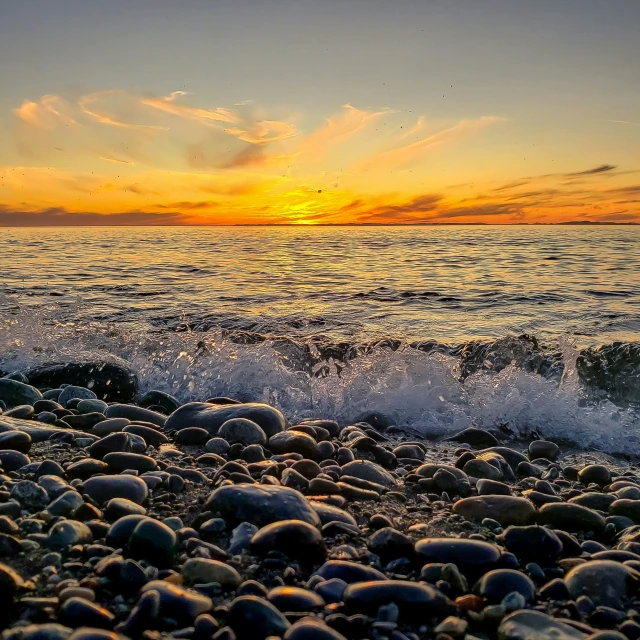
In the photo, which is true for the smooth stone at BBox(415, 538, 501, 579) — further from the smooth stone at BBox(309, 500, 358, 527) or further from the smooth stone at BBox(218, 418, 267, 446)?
the smooth stone at BBox(218, 418, 267, 446)

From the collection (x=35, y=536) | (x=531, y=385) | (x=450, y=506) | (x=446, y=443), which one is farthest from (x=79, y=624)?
(x=531, y=385)

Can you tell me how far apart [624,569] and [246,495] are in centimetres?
179

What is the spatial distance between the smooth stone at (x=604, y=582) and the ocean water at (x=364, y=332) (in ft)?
9.62

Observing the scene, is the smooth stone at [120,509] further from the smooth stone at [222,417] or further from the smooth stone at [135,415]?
the smooth stone at [135,415]

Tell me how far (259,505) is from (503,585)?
1.21 meters

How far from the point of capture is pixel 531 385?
626cm

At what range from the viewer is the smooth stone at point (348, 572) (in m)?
2.51

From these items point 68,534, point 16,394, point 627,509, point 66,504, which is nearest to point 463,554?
point 627,509

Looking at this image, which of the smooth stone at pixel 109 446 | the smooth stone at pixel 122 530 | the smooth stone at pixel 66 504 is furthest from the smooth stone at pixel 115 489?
the smooth stone at pixel 109 446

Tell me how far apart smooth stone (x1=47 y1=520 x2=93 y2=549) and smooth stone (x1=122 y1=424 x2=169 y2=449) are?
162cm

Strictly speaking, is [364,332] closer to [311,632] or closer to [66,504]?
[66,504]

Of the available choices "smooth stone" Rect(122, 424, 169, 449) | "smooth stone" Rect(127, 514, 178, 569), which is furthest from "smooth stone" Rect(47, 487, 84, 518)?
"smooth stone" Rect(122, 424, 169, 449)

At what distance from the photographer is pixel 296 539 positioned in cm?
271

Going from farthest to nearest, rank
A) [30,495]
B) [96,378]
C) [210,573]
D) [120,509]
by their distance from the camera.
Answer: [96,378], [30,495], [120,509], [210,573]
